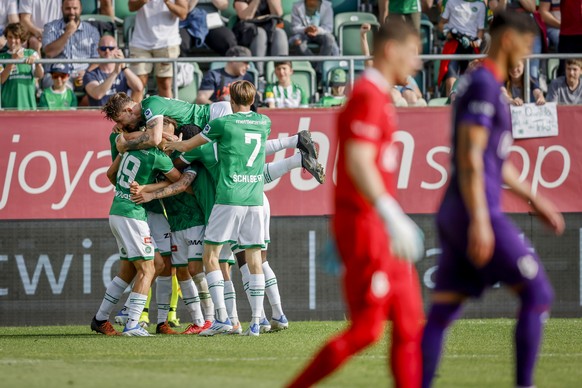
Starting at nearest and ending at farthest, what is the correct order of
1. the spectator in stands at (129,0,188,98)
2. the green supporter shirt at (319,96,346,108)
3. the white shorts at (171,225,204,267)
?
the white shorts at (171,225,204,267), the green supporter shirt at (319,96,346,108), the spectator in stands at (129,0,188,98)

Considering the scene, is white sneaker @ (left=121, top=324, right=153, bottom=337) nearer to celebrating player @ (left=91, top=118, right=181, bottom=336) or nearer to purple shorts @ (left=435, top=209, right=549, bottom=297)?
celebrating player @ (left=91, top=118, right=181, bottom=336)

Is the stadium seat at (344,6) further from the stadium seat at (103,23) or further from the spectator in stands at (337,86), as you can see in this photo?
the stadium seat at (103,23)

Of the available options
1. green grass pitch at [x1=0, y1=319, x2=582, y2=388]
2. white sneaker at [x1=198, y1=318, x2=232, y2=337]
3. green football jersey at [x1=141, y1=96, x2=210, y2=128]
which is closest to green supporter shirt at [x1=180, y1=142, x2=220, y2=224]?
green football jersey at [x1=141, y1=96, x2=210, y2=128]

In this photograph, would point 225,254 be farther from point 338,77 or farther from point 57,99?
point 57,99

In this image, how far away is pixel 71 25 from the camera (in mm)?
16578

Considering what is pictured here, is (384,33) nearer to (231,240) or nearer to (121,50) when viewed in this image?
(231,240)

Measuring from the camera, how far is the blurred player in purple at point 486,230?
250 inches

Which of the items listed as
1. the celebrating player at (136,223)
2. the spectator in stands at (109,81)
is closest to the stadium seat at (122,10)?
the spectator in stands at (109,81)

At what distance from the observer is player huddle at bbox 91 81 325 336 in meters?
12.0

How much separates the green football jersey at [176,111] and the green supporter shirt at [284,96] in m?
2.32

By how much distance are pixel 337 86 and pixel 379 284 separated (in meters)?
9.84

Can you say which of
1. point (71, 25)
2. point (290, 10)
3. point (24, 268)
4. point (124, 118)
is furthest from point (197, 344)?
point (290, 10)

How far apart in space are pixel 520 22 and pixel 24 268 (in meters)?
9.31

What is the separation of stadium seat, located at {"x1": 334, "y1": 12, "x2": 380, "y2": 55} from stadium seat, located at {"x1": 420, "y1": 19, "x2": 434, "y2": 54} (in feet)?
2.59
